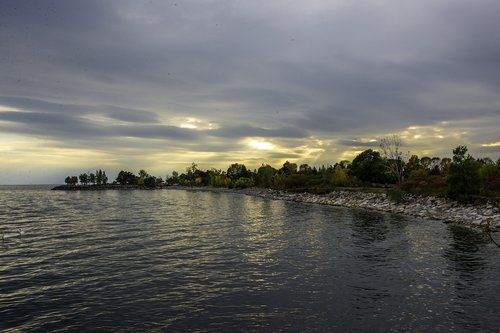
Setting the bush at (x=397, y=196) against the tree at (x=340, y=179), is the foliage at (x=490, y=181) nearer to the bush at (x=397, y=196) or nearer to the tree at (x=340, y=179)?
the bush at (x=397, y=196)

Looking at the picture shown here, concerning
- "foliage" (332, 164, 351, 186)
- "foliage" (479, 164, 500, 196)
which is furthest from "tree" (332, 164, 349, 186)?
"foliage" (479, 164, 500, 196)

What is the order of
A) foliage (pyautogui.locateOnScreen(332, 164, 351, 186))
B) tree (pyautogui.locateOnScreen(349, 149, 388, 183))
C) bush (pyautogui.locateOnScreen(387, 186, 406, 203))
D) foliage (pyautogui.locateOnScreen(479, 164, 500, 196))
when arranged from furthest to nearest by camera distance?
tree (pyautogui.locateOnScreen(349, 149, 388, 183)), foliage (pyautogui.locateOnScreen(332, 164, 351, 186)), bush (pyautogui.locateOnScreen(387, 186, 406, 203)), foliage (pyautogui.locateOnScreen(479, 164, 500, 196))

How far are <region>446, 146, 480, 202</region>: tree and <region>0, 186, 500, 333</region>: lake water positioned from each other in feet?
72.6

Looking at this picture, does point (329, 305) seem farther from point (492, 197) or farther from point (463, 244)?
point (492, 197)

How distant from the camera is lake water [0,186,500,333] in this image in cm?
1378

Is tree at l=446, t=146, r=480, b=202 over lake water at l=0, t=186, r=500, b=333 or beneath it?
over

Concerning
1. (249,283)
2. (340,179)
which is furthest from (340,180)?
(249,283)

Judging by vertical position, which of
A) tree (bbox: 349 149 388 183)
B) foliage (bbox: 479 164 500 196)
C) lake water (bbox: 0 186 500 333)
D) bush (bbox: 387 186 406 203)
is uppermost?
tree (bbox: 349 149 388 183)

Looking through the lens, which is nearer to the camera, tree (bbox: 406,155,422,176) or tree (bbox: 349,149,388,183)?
tree (bbox: 349,149,388,183)

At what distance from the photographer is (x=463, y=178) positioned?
5381 centimetres

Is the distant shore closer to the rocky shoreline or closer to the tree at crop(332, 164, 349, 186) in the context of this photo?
the rocky shoreline

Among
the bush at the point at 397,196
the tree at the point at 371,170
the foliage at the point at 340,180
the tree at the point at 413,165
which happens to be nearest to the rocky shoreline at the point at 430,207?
the bush at the point at 397,196

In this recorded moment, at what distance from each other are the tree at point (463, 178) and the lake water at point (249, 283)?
2214 centimetres

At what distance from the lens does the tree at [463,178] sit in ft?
175
